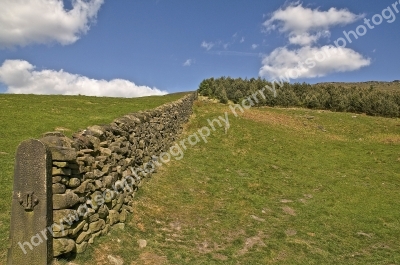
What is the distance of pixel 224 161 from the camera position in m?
20.0

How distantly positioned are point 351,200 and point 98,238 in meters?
12.6

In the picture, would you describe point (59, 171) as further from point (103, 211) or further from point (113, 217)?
point (113, 217)

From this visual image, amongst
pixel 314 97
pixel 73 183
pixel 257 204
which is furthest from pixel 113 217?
pixel 314 97

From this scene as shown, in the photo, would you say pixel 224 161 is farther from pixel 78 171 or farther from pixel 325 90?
pixel 325 90

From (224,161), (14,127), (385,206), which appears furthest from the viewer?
(224,161)

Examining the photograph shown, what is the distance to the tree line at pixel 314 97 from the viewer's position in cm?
5834

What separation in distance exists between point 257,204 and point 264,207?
342 mm

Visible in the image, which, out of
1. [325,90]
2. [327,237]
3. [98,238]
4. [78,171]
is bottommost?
[327,237]

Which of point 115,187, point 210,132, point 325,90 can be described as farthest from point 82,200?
point 325,90

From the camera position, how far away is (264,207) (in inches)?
544

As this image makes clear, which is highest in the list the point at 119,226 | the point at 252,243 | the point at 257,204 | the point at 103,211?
the point at 103,211

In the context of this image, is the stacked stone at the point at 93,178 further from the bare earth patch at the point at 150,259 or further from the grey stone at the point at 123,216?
the bare earth patch at the point at 150,259

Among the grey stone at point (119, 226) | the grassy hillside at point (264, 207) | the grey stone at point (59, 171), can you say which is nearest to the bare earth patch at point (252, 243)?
the grassy hillside at point (264, 207)

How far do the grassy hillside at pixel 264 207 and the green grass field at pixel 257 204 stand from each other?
41 millimetres
